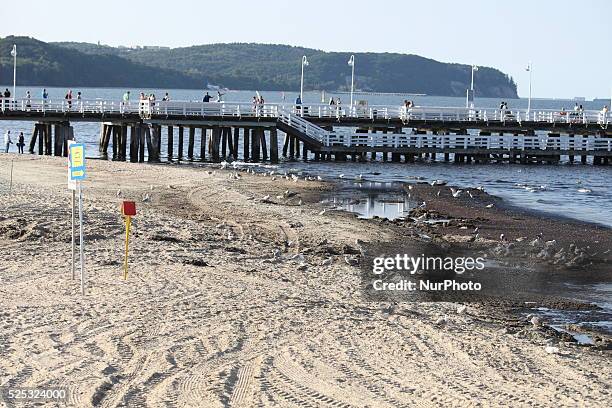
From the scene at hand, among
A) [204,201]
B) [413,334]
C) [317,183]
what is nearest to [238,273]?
[413,334]

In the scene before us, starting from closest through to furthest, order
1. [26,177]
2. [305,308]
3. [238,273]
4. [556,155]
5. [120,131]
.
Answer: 1. [305,308]
2. [238,273]
3. [26,177]
4. [120,131]
5. [556,155]

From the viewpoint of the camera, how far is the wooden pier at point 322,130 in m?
46.0

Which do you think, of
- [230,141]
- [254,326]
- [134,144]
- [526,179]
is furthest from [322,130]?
[254,326]

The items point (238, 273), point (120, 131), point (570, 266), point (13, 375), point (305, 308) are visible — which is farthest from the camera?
point (120, 131)

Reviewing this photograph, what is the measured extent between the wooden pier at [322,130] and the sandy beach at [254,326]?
22.4 metres

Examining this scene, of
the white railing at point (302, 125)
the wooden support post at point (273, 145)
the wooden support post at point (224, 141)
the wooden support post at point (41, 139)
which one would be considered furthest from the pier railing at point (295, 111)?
the wooden support post at point (224, 141)

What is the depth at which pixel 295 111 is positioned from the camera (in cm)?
5056

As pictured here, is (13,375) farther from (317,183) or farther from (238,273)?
(317,183)

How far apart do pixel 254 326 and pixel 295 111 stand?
37.6m

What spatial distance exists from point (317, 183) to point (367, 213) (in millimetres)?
8310

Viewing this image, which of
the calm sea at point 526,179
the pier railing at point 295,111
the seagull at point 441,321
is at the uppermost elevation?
the pier railing at point 295,111

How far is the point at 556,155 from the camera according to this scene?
5438cm

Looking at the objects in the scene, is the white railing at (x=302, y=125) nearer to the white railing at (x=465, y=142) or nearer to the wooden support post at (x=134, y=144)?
the white railing at (x=465, y=142)

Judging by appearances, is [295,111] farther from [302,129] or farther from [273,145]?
[273,145]
